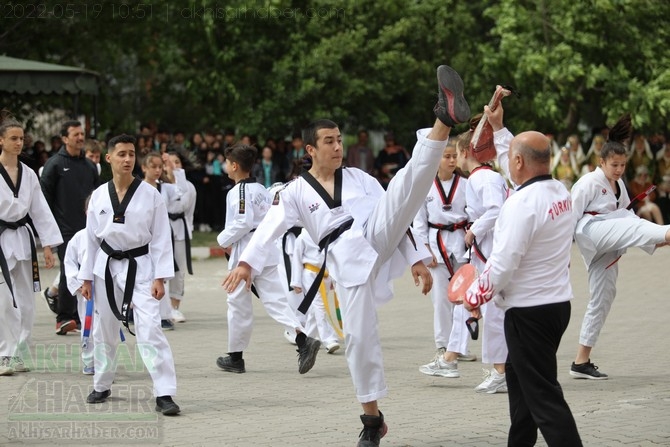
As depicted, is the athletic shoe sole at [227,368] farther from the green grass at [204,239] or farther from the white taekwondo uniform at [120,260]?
the green grass at [204,239]

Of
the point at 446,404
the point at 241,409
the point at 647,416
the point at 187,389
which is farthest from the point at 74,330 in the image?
the point at 647,416

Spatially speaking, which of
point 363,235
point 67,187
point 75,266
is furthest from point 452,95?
point 67,187

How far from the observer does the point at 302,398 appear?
916cm

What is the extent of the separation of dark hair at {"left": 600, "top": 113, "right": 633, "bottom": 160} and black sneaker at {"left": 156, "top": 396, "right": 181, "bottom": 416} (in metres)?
4.05

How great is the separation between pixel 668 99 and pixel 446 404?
15854 mm

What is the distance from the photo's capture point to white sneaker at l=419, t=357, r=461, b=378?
9992 millimetres

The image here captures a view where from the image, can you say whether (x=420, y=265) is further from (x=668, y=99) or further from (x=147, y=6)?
(x=147, y=6)

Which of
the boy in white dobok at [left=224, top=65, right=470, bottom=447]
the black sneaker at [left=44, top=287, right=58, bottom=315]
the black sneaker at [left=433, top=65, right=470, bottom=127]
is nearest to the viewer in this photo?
the black sneaker at [left=433, top=65, right=470, bottom=127]

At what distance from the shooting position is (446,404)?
8.84 metres

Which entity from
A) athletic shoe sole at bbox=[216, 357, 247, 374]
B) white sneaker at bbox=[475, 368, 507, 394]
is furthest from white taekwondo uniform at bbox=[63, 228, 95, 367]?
white sneaker at bbox=[475, 368, 507, 394]

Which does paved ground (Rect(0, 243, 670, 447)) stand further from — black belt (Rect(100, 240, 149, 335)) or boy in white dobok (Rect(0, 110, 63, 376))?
black belt (Rect(100, 240, 149, 335))

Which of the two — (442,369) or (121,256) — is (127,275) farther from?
(442,369)

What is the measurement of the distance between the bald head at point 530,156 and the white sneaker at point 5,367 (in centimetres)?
547

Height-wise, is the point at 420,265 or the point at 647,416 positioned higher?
the point at 420,265
